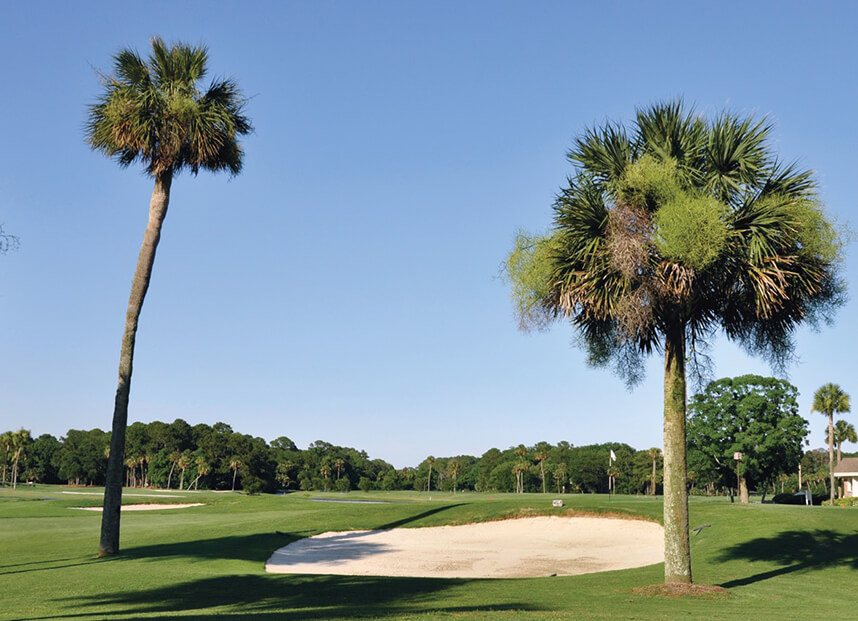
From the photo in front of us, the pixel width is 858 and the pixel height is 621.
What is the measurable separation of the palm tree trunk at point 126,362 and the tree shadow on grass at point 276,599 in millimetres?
6204

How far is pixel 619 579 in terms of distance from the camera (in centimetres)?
1936

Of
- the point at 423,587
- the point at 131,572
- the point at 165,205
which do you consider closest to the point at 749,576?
the point at 423,587

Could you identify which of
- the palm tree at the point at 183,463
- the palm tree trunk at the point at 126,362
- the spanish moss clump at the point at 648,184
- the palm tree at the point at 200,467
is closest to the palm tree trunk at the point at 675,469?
the spanish moss clump at the point at 648,184

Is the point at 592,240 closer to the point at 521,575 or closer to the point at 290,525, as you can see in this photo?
the point at 521,575

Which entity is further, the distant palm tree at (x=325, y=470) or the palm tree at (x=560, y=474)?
the distant palm tree at (x=325, y=470)

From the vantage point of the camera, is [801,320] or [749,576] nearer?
[801,320]

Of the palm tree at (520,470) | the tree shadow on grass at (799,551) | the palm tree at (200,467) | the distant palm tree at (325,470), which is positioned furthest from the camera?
the distant palm tree at (325,470)

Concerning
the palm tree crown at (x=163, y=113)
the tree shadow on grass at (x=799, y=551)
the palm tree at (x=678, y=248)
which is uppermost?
the palm tree crown at (x=163, y=113)

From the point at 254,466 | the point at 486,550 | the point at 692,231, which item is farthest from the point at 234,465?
the point at 692,231

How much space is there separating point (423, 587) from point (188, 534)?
1686 centimetres

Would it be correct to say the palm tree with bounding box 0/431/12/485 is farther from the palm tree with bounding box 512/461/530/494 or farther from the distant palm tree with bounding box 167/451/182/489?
the palm tree with bounding box 512/461/530/494

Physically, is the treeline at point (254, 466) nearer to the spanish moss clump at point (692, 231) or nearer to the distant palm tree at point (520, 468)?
the distant palm tree at point (520, 468)

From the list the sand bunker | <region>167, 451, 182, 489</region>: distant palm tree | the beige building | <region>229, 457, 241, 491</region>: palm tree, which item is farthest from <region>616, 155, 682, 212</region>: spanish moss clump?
<region>167, 451, 182, 489</region>: distant palm tree

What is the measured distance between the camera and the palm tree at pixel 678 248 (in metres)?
15.6
